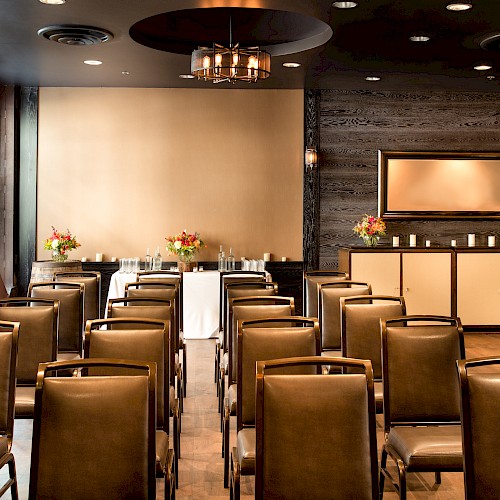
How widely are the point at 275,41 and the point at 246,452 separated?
5.67 metres

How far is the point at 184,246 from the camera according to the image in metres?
8.37

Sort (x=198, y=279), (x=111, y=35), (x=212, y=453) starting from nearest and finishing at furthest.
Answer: (x=212, y=453)
(x=111, y=35)
(x=198, y=279)

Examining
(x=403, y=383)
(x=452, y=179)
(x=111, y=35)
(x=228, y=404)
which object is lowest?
(x=228, y=404)

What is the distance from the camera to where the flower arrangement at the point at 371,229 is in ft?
29.0

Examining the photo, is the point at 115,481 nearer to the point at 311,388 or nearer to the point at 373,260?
the point at 311,388

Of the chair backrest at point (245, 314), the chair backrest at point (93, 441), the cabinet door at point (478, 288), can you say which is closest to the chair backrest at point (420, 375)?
the chair backrest at point (245, 314)

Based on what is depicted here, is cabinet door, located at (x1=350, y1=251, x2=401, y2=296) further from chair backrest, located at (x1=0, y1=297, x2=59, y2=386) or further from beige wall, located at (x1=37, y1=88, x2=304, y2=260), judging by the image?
chair backrest, located at (x1=0, y1=297, x2=59, y2=386)

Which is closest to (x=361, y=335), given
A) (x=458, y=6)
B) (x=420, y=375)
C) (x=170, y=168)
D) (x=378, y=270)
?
(x=420, y=375)

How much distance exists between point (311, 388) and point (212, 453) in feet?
7.26

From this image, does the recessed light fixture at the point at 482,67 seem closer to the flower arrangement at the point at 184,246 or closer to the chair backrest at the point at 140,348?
the flower arrangement at the point at 184,246

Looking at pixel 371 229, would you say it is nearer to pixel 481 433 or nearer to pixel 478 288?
pixel 478 288

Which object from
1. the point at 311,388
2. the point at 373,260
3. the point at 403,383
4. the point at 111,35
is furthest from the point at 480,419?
the point at 373,260

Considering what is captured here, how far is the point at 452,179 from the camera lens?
9.39m

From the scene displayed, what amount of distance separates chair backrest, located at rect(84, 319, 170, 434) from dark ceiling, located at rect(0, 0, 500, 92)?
3357 mm
